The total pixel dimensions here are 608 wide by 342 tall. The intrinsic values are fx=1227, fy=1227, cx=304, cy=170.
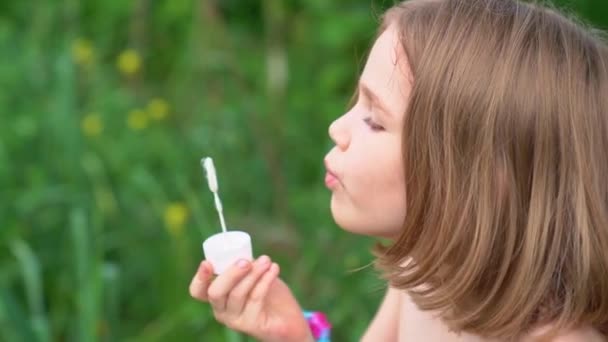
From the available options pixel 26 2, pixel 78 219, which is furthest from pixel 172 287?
pixel 26 2

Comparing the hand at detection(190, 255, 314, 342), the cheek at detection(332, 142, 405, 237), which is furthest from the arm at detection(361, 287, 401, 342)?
the cheek at detection(332, 142, 405, 237)

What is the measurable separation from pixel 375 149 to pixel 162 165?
1544 millimetres

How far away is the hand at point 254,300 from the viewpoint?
1574mm

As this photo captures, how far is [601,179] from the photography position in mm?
1510

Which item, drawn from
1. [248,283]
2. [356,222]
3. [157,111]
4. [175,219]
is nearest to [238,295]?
[248,283]

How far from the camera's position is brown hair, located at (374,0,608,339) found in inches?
58.6

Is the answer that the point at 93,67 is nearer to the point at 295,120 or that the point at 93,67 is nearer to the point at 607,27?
the point at 295,120

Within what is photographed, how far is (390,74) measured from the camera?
155 cm

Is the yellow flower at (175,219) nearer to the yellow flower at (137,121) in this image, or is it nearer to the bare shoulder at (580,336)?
the yellow flower at (137,121)

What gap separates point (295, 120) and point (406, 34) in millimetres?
1753

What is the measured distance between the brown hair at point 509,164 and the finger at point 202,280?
0.85 ft

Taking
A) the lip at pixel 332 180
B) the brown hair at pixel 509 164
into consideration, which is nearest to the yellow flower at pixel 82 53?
the lip at pixel 332 180

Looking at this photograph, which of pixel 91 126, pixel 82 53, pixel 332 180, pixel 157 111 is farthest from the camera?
pixel 82 53

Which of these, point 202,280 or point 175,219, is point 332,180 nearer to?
point 202,280
